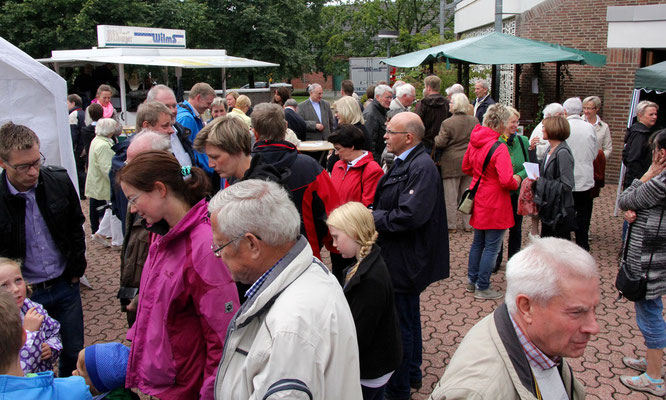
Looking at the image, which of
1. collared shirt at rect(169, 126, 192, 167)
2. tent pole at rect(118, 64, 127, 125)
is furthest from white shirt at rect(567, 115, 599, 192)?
tent pole at rect(118, 64, 127, 125)

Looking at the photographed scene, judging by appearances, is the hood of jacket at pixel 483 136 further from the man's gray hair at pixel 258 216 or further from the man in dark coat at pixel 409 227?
the man's gray hair at pixel 258 216

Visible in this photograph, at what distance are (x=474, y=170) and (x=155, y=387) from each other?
4192mm

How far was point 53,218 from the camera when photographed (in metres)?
3.59

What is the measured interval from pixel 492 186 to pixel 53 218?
4.08 m

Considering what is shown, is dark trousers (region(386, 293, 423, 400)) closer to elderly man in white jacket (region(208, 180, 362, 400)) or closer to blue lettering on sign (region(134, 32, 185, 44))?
elderly man in white jacket (region(208, 180, 362, 400))

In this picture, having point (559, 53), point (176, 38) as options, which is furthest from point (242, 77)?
point (559, 53)

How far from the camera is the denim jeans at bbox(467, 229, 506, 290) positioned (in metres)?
5.71

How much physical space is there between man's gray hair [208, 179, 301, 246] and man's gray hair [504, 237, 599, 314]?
817mm

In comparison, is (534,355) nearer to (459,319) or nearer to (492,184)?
(459,319)

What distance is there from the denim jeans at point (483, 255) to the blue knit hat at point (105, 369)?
4.17 meters

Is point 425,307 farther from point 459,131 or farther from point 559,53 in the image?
point 559,53

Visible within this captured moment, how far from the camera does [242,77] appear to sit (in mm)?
36406

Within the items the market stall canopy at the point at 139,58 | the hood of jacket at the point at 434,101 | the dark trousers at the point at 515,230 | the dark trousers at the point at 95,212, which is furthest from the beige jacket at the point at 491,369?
the market stall canopy at the point at 139,58

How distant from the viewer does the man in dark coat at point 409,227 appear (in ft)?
12.5
